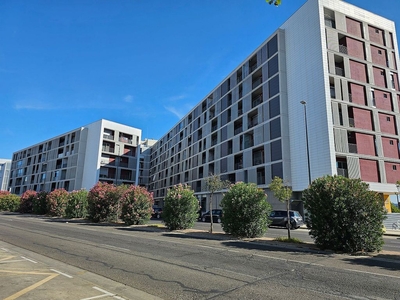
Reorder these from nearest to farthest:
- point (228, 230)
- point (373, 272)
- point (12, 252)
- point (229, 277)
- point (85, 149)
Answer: point (229, 277) < point (373, 272) < point (12, 252) < point (228, 230) < point (85, 149)

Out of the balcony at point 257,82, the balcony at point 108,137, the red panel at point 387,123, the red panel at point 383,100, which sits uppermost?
the balcony at point 257,82

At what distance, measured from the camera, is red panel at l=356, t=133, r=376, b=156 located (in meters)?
30.5

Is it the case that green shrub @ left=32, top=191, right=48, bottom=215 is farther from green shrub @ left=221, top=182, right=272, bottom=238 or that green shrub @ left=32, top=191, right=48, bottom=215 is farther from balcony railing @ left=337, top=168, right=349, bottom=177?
balcony railing @ left=337, top=168, right=349, bottom=177

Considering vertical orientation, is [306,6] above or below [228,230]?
above

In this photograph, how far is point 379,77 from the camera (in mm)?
34719

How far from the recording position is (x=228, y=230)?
1557cm

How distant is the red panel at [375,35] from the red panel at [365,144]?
13.9 meters

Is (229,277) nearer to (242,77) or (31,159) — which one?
(242,77)

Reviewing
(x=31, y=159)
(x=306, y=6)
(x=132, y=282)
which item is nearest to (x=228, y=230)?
(x=132, y=282)

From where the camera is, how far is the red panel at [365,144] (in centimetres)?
3048

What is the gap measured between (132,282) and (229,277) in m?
2.26

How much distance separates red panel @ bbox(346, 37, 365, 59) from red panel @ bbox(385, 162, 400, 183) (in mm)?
13824

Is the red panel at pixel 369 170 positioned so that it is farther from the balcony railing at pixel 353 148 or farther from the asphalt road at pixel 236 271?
the asphalt road at pixel 236 271

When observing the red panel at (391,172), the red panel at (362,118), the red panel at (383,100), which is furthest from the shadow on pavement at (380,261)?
Result: the red panel at (383,100)
